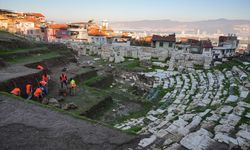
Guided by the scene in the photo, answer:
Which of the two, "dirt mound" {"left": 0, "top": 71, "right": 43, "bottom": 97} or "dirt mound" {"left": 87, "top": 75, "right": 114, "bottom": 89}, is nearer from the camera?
"dirt mound" {"left": 0, "top": 71, "right": 43, "bottom": 97}

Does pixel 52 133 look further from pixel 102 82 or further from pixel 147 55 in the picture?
pixel 147 55

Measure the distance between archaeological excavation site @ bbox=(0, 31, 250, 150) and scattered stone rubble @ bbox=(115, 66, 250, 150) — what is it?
0.12ft

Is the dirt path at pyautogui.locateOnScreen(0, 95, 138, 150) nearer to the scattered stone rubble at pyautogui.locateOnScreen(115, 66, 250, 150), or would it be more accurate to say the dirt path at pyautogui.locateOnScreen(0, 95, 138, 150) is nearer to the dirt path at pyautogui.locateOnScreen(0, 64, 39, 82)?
the scattered stone rubble at pyautogui.locateOnScreen(115, 66, 250, 150)

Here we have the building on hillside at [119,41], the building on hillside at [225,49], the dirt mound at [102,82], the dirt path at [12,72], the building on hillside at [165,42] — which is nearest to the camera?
the dirt path at [12,72]

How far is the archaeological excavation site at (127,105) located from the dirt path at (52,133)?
32 millimetres

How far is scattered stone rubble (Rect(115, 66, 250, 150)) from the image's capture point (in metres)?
7.54

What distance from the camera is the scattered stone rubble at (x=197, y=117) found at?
7543 mm

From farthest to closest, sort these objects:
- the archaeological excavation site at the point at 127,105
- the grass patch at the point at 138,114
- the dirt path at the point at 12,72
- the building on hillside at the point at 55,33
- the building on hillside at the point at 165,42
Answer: the building on hillside at the point at 55,33, the building on hillside at the point at 165,42, the dirt path at the point at 12,72, the grass patch at the point at 138,114, the archaeological excavation site at the point at 127,105

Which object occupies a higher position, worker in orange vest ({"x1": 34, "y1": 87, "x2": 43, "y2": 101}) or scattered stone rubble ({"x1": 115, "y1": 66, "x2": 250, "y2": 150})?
worker in orange vest ({"x1": 34, "y1": 87, "x2": 43, "y2": 101})

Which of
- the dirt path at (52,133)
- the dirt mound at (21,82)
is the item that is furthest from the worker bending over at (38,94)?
the dirt path at (52,133)

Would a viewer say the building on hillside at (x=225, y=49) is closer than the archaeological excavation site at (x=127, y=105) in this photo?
No

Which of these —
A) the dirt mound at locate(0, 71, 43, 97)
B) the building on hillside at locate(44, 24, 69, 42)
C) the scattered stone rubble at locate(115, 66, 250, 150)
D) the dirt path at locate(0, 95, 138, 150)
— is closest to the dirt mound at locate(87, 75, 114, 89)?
the dirt mound at locate(0, 71, 43, 97)

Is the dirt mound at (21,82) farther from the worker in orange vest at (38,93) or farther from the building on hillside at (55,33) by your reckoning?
the building on hillside at (55,33)

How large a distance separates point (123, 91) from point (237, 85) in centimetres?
971
